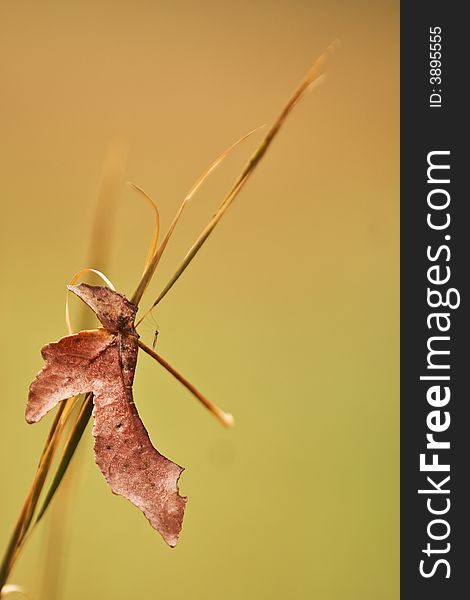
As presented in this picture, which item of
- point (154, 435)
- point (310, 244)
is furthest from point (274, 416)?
point (310, 244)

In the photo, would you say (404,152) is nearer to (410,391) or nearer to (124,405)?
(410,391)

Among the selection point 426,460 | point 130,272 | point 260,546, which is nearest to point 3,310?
point 130,272

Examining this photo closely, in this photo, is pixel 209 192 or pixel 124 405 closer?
pixel 124 405

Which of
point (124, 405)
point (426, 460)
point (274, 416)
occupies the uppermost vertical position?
point (274, 416)

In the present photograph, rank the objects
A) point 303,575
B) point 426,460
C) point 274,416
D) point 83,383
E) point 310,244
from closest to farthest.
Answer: point 83,383
point 426,460
point 303,575
point 274,416
point 310,244

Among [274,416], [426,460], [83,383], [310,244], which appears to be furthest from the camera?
[310,244]

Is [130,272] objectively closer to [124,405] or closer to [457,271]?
[457,271]

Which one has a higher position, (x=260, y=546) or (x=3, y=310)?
(x=3, y=310)
